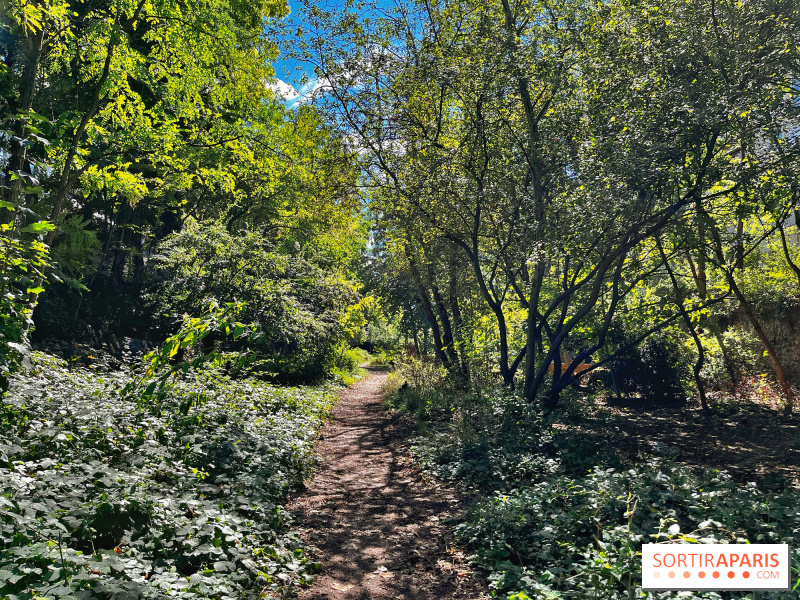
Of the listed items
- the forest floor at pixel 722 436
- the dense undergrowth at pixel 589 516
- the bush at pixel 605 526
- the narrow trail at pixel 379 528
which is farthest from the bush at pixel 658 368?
the bush at pixel 605 526

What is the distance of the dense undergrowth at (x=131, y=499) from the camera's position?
2623mm

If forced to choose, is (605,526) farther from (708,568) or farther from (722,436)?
(722,436)

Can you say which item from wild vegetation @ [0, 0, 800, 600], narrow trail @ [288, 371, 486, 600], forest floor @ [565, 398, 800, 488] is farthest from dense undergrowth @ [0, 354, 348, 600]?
forest floor @ [565, 398, 800, 488]

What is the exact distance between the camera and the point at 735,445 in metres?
7.96

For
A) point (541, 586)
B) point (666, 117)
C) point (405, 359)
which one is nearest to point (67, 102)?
point (666, 117)

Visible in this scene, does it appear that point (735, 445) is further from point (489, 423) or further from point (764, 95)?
point (764, 95)

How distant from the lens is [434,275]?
1294 centimetres

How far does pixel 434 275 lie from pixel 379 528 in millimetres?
8138

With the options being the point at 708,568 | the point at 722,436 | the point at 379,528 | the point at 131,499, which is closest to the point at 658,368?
the point at 722,436

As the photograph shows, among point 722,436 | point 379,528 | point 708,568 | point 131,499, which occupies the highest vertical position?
point 722,436

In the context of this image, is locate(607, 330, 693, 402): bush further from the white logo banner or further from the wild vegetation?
the white logo banner

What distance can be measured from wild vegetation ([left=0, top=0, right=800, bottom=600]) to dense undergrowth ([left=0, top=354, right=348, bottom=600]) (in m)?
0.03

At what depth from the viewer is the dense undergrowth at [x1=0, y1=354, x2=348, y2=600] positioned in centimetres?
262

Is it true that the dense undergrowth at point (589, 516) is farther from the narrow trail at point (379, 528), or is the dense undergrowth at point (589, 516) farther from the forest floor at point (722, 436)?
the forest floor at point (722, 436)
